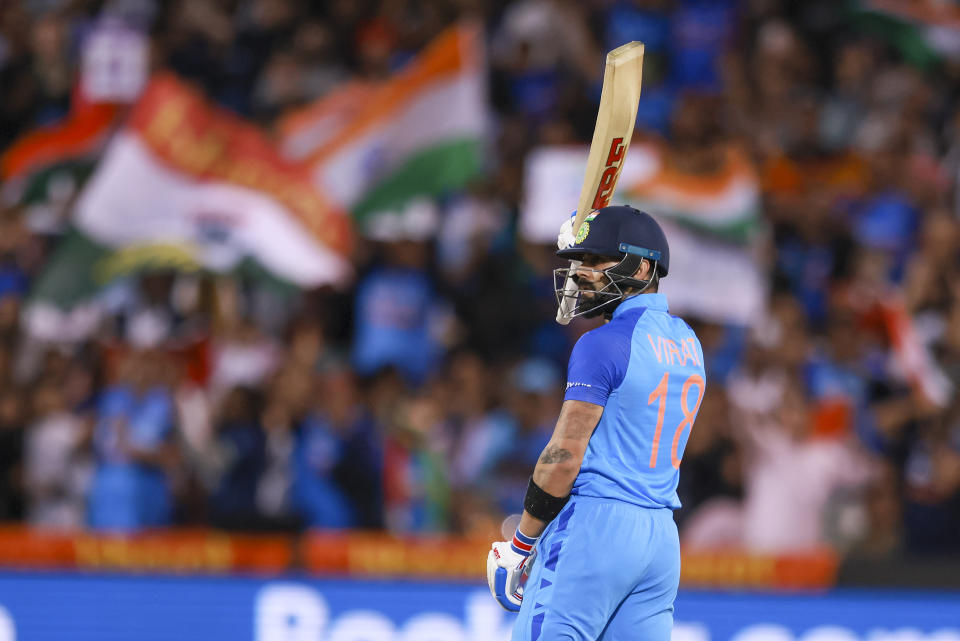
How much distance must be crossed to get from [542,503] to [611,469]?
0.30 m

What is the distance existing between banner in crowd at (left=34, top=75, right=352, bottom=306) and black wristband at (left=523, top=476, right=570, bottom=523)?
604 centimetres

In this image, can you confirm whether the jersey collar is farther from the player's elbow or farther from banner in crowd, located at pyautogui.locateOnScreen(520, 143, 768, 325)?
banner in crowd, located at pyautogui.locateOnScreen(520, 143, 768, 325)

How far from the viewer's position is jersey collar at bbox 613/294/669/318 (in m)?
5.58

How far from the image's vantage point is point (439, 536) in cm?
982

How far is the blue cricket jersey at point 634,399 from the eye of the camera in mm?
5305

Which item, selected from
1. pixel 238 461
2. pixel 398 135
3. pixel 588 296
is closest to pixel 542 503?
pixel 588 296

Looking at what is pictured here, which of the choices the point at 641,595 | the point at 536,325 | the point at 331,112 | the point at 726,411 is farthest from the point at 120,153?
the point at 641,595

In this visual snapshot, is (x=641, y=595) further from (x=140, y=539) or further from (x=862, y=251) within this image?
(x=862, y=251)

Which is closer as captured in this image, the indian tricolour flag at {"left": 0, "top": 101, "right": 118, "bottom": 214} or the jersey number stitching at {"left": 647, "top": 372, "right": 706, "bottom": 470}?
the jersey number stitching at {"left": 647, "top": 372, "right": 706, "bottom": 470}

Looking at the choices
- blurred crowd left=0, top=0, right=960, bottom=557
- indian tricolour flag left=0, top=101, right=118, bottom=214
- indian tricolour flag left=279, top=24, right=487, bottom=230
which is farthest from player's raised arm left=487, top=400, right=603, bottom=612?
indian tricolour flag left=0, top=101, right=118, bottom=214

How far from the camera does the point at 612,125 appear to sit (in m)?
5.95

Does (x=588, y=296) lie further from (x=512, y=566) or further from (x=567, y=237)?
(x=512, y=566)

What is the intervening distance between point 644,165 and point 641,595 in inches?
266

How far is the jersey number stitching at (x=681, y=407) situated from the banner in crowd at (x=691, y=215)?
574cm
